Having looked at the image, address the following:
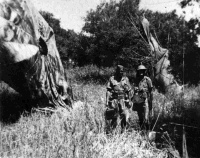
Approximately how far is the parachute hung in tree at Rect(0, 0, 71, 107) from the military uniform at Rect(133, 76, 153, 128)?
2941 mm

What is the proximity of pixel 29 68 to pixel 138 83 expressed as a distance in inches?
127

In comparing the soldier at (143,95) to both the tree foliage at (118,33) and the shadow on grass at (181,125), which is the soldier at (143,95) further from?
the tree foliage at (118,33)

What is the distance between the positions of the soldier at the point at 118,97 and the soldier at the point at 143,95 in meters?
0.26

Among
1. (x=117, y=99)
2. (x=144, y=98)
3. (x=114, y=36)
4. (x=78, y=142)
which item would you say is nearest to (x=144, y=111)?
(x=144, y=98)

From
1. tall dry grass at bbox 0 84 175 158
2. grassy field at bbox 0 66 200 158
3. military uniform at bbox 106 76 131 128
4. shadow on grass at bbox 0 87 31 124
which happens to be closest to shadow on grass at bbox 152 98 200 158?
grassy field at bbox 0 66 200 158

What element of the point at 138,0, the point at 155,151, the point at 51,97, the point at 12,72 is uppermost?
the point at 138,0

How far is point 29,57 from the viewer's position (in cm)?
677

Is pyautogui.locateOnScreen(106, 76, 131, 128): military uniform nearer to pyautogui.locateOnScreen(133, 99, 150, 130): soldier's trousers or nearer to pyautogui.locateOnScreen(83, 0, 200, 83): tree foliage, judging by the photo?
pyautogui.locateOnScreen(133, 99, 150, 130): soldier's trousers

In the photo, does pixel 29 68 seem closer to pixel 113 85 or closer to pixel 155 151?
pixel 113 85

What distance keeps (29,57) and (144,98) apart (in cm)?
325

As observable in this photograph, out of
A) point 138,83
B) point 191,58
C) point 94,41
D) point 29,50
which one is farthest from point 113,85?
point 94,41

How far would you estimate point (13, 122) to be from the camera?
670 centimetres

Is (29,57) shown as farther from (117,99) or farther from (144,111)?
(144,111)

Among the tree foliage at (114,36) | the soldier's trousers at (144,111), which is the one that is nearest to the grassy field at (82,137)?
the soldier's trousers at (144,111)
